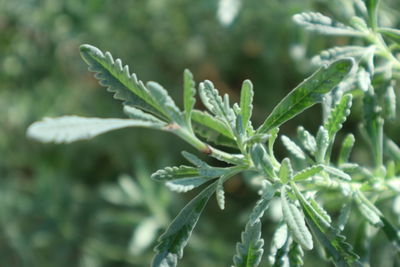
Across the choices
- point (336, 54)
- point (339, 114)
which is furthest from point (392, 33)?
point (339, 114)

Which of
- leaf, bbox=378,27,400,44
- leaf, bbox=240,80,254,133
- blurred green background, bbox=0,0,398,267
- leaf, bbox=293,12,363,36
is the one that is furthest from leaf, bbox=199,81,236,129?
blurred green background, bbox=0,0,398,267

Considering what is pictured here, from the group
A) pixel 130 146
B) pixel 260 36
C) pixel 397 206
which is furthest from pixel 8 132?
pixel 397 206

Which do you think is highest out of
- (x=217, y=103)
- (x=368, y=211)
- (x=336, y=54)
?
(x=217, y=103)

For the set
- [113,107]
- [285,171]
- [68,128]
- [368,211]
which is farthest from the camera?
[113,107]

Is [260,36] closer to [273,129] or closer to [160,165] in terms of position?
[160,165]

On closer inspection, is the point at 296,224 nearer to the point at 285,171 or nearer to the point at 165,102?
the point at 285,171

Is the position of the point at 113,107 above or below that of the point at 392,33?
above

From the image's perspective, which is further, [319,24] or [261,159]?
[319,24]
